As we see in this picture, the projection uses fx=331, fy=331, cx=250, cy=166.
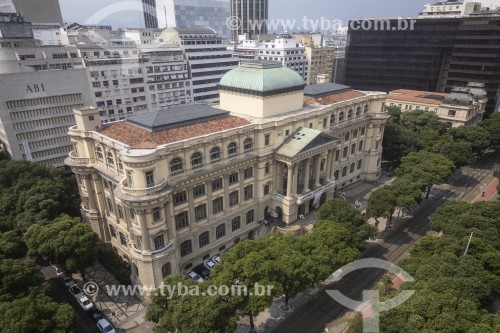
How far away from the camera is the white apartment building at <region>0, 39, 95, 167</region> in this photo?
299 feet

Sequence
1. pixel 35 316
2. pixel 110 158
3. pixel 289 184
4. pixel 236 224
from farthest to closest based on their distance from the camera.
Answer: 1. pixel 289 184
2. pixel 236 224
3. pixel 110 158
4. pixel 35 316

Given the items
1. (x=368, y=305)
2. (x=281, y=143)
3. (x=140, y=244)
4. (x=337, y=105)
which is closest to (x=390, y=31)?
(x=337, y=105)

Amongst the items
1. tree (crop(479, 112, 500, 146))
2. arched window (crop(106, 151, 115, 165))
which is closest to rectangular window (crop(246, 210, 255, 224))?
arched window (crop(106, 151, 115, 165))

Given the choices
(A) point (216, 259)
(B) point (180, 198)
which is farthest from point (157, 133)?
(A) point (216, 259)

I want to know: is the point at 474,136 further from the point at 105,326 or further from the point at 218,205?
the point at 105,326

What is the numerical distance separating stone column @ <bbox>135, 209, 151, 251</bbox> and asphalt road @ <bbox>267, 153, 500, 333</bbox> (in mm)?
25260

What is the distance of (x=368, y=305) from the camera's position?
5956cm

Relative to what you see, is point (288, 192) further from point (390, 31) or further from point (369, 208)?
point (390, 31)

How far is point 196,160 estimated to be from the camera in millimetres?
62688

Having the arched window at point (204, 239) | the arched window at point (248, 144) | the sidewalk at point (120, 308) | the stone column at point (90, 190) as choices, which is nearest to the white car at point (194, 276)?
the arched window at point (204, 239)

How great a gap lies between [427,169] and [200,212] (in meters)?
60.9

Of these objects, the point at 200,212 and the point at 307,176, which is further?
the point at 307,176

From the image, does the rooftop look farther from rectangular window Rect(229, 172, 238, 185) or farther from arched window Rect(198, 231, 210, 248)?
arched window Rect(198, 231, 210, 248)

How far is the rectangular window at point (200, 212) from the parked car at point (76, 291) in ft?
82.9
